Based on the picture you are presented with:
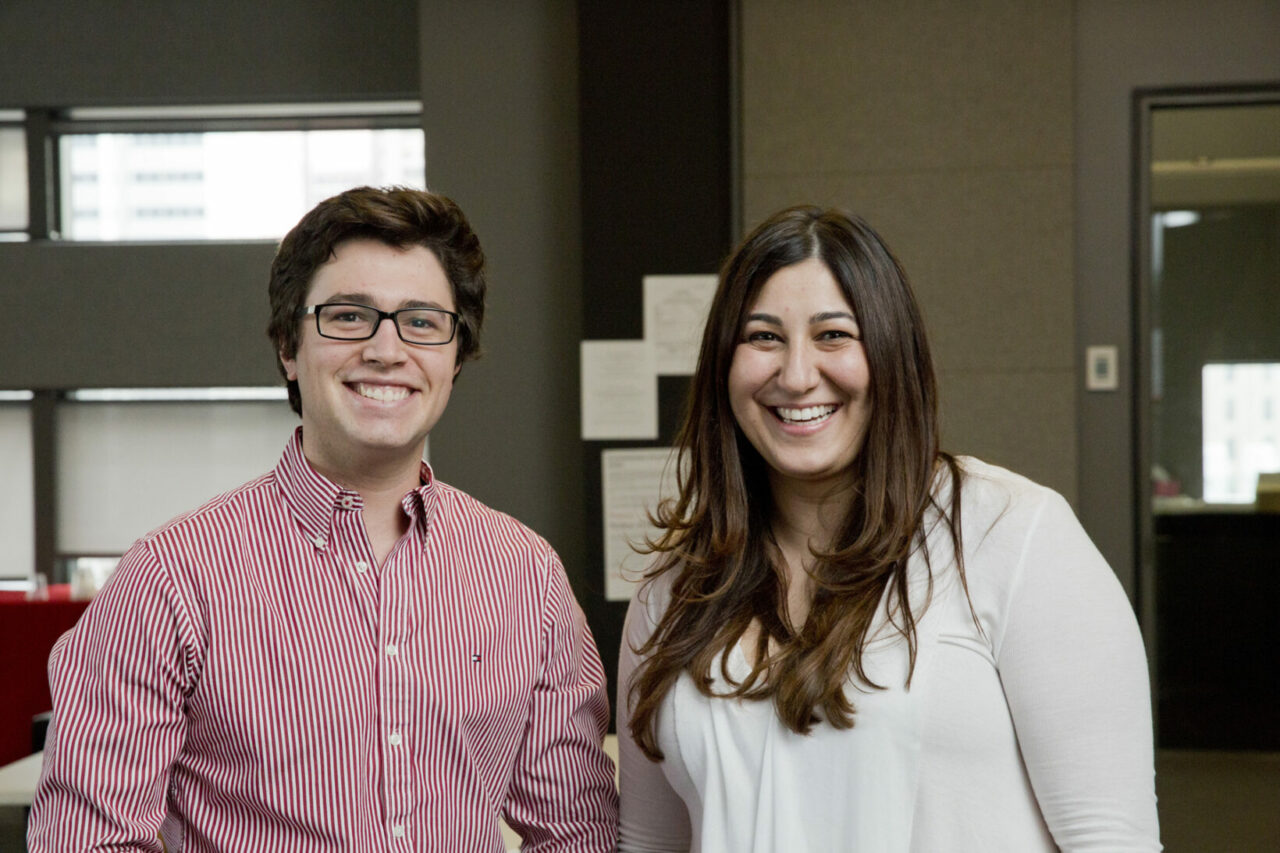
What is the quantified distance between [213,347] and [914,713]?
3968 millimetres

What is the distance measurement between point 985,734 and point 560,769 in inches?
24.8

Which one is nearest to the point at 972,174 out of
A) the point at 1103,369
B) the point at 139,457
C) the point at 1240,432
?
the point at 1103,369

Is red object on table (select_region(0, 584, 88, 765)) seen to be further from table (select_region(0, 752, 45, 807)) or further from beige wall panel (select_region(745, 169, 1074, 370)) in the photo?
beige wall panel (select_region(745, 169, 1074, 370))

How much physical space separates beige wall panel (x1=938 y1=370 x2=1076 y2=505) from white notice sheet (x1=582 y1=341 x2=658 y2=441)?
3.27ft

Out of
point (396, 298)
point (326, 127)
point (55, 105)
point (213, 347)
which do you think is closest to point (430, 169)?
point (326, 127)

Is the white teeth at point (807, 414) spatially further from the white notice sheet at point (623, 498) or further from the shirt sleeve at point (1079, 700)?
the white notice sheet at point (623, 498)

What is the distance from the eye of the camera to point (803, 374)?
1449mm

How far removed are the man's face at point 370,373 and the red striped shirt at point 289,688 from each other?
0.05 meters

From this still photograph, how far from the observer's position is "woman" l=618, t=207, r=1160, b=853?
1361 mm

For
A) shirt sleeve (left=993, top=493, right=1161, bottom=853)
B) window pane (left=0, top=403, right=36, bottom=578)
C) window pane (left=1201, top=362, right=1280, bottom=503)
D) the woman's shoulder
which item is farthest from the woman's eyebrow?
window pane (left=0, top=403, right=36, bottom=578)

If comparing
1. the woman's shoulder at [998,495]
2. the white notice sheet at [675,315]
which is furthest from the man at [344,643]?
the white notice sheet at [675,315]

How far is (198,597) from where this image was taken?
146 centimetres

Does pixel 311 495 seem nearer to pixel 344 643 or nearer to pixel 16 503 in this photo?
pixel 344 643

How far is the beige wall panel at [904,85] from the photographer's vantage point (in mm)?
3898
